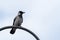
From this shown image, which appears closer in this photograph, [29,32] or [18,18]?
[29,32]

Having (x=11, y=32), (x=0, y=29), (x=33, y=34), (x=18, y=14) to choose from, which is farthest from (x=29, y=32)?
(x=18, y=14)

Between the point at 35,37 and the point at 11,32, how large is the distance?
4138 mm

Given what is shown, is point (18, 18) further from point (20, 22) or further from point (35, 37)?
point (35, 37)

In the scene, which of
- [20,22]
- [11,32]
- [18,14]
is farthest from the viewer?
[18,14]

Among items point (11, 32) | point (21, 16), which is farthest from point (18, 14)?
point (11, 32)

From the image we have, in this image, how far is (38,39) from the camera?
8.30m

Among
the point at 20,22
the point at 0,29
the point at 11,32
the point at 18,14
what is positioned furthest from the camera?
the point at 18,14

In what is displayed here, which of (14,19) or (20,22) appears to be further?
(14,19)

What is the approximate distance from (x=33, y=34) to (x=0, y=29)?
1.20m

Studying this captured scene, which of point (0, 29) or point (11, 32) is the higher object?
point (0, 29)

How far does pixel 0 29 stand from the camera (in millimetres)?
8172

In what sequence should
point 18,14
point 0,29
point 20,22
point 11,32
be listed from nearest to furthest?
point 0,29, point 11,32, point 20,22, point 18,14

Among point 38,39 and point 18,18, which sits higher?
point 38,39

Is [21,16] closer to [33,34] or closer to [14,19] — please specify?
[14,19]
